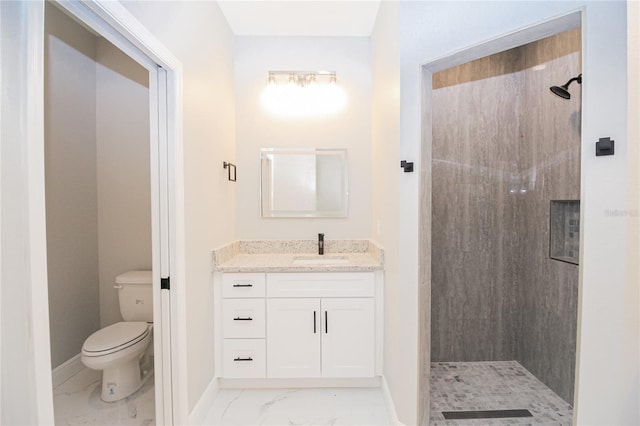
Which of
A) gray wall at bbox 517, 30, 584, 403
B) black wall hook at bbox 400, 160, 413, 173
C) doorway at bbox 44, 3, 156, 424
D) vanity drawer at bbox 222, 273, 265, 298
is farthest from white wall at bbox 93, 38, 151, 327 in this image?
gray wall at bbox 517, 30, 584, 403

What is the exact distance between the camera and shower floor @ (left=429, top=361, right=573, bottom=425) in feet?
5.88

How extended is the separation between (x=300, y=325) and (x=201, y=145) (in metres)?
1.38

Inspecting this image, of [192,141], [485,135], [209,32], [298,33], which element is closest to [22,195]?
[192,141]

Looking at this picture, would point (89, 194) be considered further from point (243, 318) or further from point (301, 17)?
point (301, 17)

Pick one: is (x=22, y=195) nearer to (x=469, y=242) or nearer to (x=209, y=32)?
(x=209, y=32)

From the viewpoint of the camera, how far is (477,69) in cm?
230

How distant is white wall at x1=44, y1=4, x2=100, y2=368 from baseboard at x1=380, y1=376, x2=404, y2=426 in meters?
2.26

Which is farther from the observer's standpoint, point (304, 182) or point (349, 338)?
point (304, 182)

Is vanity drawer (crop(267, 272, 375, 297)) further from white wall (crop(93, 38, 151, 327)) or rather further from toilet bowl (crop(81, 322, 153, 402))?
white wall (crop(93, 38, 151, 327))

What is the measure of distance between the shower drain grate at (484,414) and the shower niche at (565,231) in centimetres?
104

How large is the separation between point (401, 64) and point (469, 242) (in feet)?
4.92

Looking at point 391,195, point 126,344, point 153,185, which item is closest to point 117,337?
point 126,344

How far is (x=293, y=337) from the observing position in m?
2.04

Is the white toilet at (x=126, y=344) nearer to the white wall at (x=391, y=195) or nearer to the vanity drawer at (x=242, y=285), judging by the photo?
the vanity drawer at (x=242, y=285)
